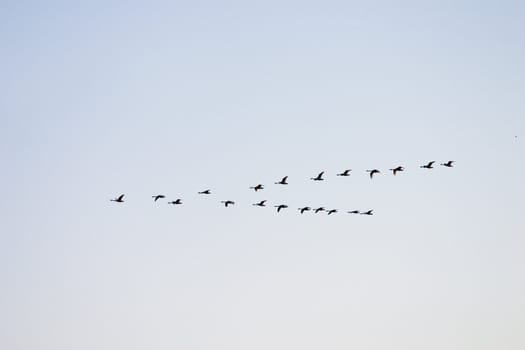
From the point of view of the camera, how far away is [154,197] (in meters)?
152

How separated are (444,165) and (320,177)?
18243mm

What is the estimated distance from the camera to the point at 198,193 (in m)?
152

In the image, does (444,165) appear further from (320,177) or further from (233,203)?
(233,203)

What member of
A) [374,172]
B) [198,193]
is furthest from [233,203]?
[374,172]

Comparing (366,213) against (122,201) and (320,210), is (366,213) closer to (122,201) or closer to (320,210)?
(320,210)

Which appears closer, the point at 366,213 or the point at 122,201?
the point at 122,201

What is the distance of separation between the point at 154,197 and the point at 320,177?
24.4 metres

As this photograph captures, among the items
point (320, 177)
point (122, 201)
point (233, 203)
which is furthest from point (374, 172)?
point (122, 201)

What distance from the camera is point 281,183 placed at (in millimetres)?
155875

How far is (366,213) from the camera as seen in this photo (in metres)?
168

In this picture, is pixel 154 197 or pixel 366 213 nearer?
pixel 154 197

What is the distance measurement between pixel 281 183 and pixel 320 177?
19.1 feet

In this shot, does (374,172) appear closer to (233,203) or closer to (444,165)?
(444,165)

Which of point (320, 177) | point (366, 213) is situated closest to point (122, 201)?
point (320, 177)
